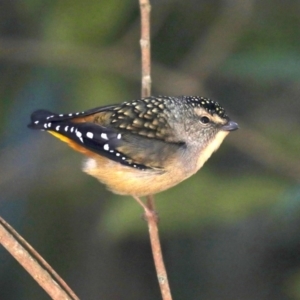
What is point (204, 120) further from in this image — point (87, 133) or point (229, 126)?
point (87, 133)

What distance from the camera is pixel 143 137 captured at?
4.08m

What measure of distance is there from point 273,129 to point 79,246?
1.71 m

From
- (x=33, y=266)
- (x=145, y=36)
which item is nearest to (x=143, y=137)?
(x=145, y=36)

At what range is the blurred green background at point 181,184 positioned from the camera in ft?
16.2

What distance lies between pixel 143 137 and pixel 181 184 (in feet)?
3.04

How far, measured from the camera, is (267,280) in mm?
5488

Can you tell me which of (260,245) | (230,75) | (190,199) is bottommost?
(260,245)

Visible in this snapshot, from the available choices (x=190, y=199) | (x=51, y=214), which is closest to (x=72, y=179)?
(x=51, y=214)

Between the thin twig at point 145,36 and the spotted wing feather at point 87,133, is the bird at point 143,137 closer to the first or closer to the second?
the spotted wing feather at point 87,133

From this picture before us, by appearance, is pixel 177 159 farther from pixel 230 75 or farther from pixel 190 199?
pixel 230 75

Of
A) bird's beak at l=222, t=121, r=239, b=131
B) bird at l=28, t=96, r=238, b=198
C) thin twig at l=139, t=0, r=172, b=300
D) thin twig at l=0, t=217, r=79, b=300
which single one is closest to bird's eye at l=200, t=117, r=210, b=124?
bird at l=28, t=96, r=238, b=198

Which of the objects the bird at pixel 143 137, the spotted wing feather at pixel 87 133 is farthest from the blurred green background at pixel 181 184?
the spotted wing feather at pixel 87 133

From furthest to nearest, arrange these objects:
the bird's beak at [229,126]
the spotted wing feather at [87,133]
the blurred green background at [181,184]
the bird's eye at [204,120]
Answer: the blurred green background at [181,184] → the bird's eye at [204,120] → the bird's beak at [229,126] → the spotted wing feather at [87,133]

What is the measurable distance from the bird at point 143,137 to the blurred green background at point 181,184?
26.4 inches
